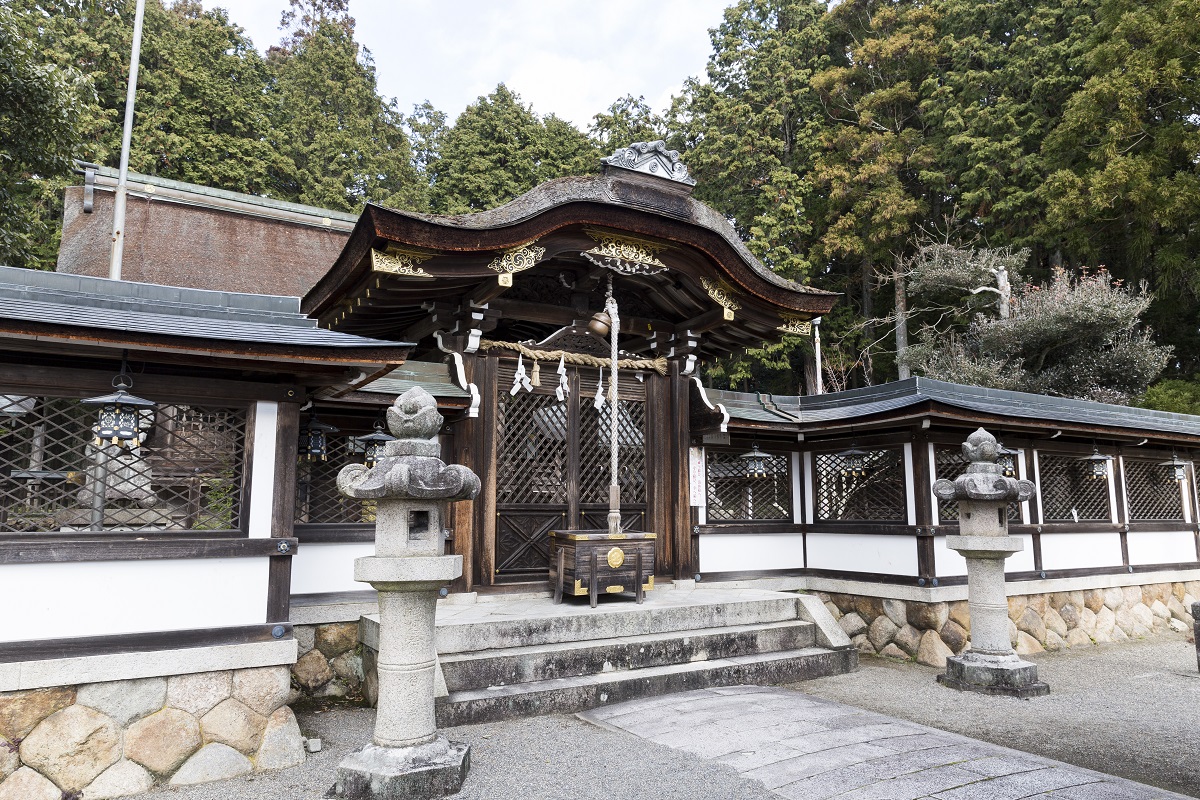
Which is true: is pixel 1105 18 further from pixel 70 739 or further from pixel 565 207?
pixel 70 739

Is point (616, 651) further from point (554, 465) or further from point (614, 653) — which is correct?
point (554, 465)

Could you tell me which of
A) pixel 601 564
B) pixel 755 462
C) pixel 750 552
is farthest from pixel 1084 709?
pixel 601 564

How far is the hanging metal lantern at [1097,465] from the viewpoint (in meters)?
9.33

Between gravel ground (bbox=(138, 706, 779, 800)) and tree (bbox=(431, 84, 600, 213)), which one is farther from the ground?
tree (bbox=(431, 84, 600, 213))

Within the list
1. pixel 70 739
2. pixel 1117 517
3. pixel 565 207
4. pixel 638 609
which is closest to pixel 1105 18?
pixel 1117 517

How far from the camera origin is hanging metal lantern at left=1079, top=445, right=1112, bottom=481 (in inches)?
367

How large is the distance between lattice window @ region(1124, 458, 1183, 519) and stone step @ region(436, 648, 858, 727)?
6.32 meters

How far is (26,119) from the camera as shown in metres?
9.79

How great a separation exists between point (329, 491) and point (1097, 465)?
9466mm

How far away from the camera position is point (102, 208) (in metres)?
12.1

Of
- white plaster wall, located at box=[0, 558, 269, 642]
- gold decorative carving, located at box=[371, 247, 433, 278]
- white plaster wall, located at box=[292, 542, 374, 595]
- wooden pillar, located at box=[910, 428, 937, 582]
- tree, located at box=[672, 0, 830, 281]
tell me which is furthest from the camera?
tree, located at box=[672, 0, 830, 281]

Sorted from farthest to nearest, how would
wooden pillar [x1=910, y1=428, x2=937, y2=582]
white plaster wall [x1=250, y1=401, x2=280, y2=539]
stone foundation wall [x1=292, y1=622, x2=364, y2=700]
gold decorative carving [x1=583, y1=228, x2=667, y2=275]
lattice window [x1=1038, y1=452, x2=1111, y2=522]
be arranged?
lattice window [x1=1038, y1=452, x2=1111, y2=522] < wooden pillar [x1=910, y1=428, x2=937, y2=582] < gold decorative carving [x1=583, y1=228, x2=667, y2=275] < stone foundation wall [x1=292, y1=622, x2=364, y2=700] < white plaster wall [x1=250, y1=401, x2=280, y2=539]

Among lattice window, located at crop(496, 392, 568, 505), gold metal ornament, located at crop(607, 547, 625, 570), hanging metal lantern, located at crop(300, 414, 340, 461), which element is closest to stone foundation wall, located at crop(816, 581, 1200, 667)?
gold metal ornament, located at crop(607, 547, 625, 570)

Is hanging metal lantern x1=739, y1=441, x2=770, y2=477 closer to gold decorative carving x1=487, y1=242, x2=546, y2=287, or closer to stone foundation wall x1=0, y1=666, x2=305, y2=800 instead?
gold decorative carving x1=487, y1=242, x2=546, y2=287
